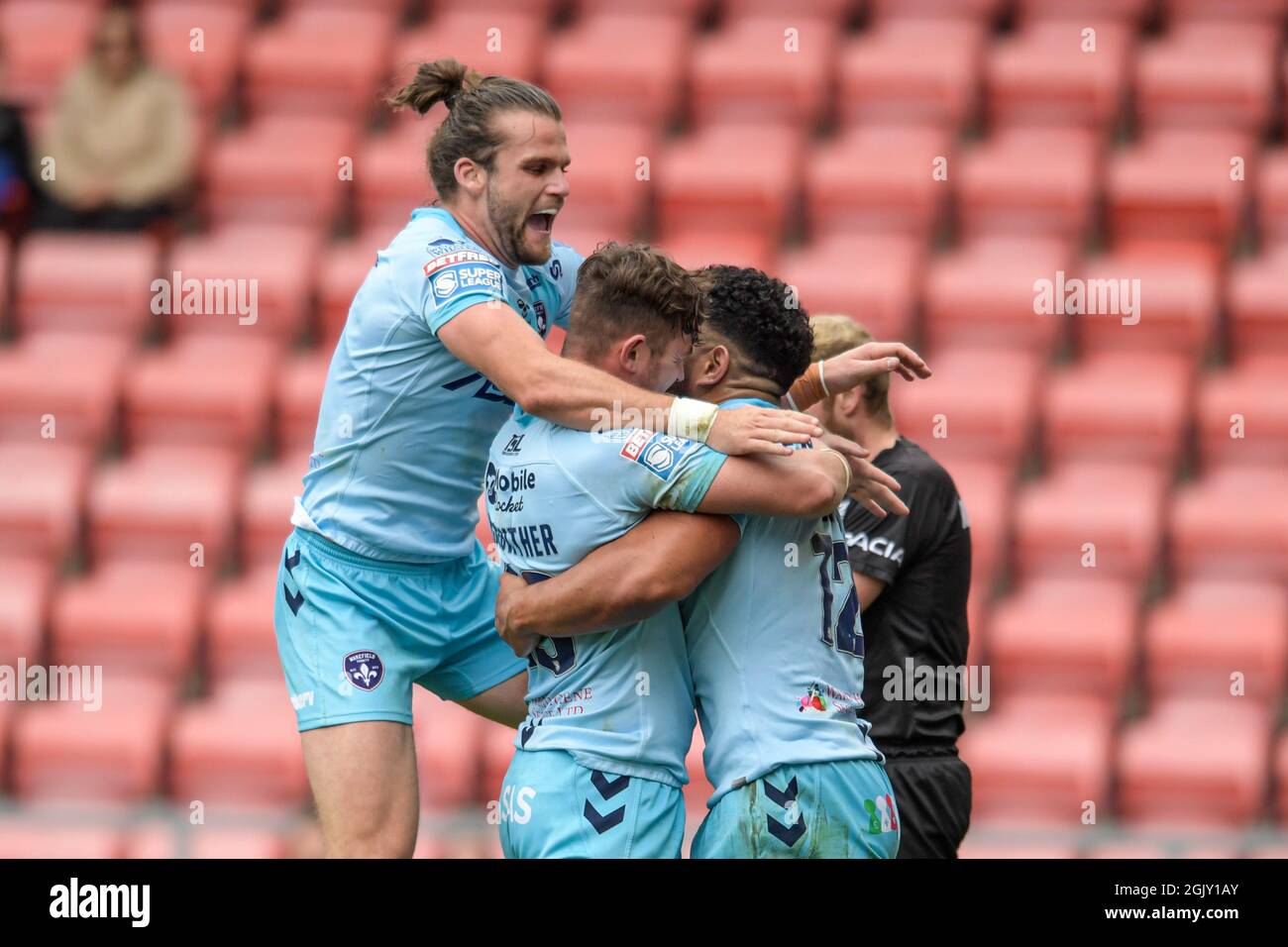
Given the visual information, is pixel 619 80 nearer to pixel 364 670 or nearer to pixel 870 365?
pixel 870 365

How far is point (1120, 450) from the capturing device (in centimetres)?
714

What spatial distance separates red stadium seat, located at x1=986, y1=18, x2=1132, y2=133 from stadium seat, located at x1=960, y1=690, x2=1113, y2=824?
2.92 meters

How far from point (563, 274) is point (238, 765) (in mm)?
3046

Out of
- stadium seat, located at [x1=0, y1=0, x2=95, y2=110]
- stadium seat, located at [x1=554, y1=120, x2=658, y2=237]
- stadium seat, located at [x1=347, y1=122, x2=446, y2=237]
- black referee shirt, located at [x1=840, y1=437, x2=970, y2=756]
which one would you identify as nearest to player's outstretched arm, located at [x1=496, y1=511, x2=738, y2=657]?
black referee shirt, located at [x1=840, y1=437, x2=970, y2=756]

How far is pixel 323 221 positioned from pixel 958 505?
14.9 ft

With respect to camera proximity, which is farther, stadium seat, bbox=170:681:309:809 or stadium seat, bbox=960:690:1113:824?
stadium seat, bbox=170:681:309:809

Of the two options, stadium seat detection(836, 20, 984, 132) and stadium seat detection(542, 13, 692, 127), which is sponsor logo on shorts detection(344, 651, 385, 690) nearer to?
stadium seat detection(542, 13, 692, 127)

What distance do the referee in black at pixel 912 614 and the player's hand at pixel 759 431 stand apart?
0.86m

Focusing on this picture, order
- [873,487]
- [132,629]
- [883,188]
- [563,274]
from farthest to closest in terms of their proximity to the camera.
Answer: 1. [883,188]
2. [132,629]
3. [563,274]
4. [873,487]

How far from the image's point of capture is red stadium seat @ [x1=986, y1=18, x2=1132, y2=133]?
8.06 metres

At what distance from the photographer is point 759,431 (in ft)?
10.9

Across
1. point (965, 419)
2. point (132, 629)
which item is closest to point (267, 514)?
point (132, 629)
